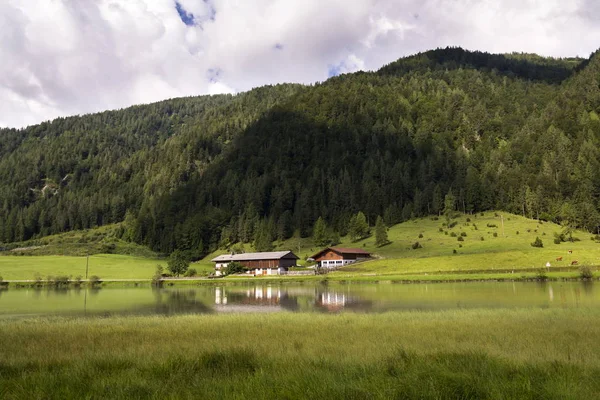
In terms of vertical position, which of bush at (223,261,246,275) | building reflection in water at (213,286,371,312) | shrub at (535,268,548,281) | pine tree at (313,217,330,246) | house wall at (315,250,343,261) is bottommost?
building reflection in water at (213,286,371,312)

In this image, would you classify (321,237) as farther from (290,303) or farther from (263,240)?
(290,303)

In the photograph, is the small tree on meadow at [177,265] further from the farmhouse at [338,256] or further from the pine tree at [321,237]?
the pine tree at [321,237]

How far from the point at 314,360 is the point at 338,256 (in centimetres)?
10844

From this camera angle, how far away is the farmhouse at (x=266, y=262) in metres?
123

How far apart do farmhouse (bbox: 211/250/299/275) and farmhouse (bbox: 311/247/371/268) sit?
343 inches

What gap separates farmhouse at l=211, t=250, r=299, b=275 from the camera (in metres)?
123

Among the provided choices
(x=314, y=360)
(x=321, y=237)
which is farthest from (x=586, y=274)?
(x=321, y=237)

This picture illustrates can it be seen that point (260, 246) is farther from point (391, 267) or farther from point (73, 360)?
point (73, 360)

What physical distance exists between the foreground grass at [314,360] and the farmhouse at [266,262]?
96693 millimetres

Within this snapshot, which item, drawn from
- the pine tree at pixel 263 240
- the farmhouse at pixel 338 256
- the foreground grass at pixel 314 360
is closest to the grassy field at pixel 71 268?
the pine tree at pixel 263 240

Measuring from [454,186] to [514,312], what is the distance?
155 meters

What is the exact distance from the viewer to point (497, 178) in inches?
6969

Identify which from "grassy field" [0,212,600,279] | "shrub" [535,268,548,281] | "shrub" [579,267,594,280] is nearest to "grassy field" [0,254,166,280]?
"grassy field" [0,212,600,279]

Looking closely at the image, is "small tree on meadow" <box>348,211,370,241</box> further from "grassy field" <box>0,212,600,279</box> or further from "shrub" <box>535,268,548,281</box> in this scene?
"shrub" <box>535,268,548,281</box>
